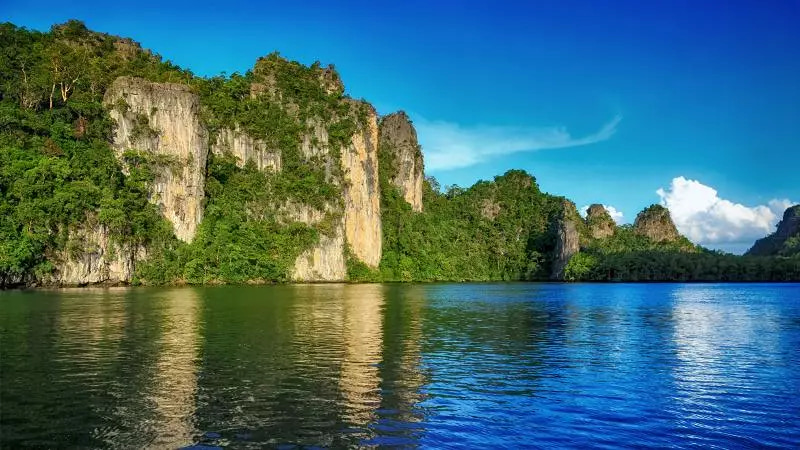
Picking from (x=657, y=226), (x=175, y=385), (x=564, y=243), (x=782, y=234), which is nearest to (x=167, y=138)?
(x=175, y=385)

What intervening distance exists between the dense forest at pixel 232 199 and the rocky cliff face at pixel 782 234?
7.34m

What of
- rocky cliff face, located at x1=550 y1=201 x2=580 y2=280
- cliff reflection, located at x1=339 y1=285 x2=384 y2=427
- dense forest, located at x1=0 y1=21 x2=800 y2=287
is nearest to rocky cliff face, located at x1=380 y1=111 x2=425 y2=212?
dense forest, located at x1=0 y1=21 x2=800 y2=287

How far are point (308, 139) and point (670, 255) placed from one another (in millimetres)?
77089

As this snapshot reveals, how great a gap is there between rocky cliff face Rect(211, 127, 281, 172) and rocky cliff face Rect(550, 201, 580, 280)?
66.0m

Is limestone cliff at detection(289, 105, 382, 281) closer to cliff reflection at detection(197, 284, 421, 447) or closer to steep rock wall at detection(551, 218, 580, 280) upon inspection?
steep rock wall at detection(551, 218, 580, 280)

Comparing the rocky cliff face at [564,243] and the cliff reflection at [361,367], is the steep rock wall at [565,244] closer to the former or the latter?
the rocky cliff face at [564,243]

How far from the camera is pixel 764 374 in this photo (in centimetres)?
1808

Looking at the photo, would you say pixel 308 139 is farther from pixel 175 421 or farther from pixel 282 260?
pixel 175 421

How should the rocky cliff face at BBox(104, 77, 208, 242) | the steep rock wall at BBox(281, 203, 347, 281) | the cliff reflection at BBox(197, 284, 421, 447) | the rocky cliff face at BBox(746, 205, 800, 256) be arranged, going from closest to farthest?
the cliff reflection at BBox(197, 284, 421, 447), the rocky cliff face at BBox(104, 77, 208, 242), the steep rock wall at BBox(281, 203, 347, 281), the rocky cliff face at BBox(746, 205, 800, 256)

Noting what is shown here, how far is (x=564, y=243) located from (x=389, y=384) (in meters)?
124

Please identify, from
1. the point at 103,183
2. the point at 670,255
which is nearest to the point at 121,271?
the point at 103,183

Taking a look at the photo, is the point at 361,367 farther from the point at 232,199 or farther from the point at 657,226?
the point at 657,226

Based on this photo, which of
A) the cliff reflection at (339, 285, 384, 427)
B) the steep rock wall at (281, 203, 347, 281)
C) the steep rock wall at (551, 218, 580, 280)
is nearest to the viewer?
the cliff reflection at (339, 285, 384, 427)

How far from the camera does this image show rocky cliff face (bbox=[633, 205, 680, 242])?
162 meters
